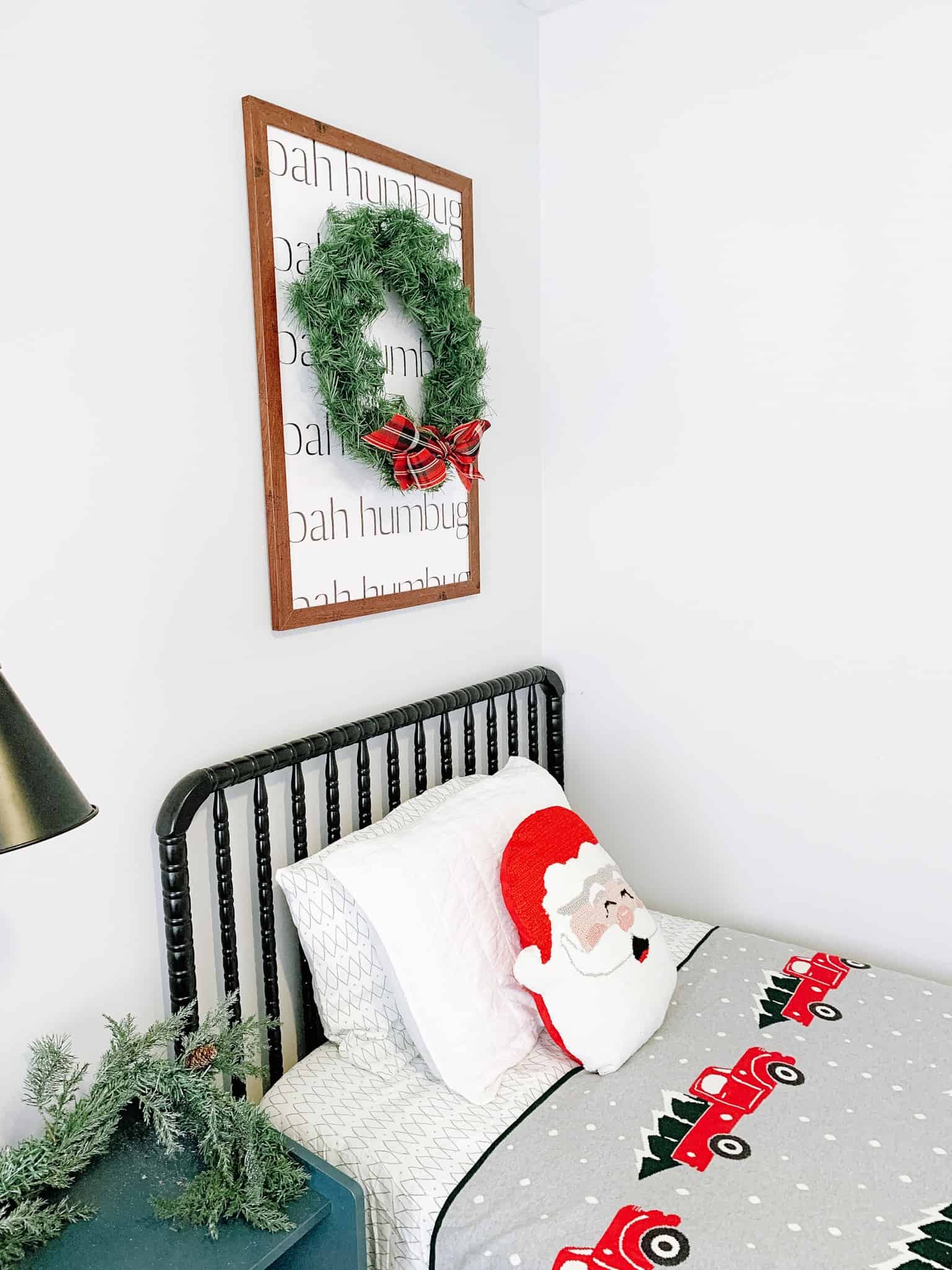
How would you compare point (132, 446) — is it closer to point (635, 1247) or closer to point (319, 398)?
point (319, 398)

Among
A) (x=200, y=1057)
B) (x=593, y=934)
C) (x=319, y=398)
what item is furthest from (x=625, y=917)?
(x=319, y=398)

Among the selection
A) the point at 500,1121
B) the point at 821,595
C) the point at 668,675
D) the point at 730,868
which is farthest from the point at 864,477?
the point at 500,1121

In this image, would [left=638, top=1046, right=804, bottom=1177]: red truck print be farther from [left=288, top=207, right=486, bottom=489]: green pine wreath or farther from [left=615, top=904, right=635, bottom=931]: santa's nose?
[left=288, top=207, right=486, bottom=489]: green pine wreath

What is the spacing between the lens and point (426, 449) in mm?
1888

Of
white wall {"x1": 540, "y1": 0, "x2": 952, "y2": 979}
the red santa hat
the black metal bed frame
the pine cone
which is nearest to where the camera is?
the pine cone

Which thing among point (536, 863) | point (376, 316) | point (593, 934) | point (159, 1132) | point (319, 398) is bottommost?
point (159, 1132)

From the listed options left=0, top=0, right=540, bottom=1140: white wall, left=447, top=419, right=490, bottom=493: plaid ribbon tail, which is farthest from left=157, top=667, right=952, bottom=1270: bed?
left=447, top=419, right=490, bottom=493: plaid ribbon tail

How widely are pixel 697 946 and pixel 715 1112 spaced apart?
1.80 ft

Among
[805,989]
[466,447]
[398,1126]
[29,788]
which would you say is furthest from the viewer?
[466,447]

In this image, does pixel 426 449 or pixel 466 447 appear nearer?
pixel 426 449

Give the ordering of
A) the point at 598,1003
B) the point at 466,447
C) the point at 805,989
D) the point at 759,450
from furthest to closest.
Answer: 1. the point at 759,450
2. the point at 466,447
3. the point at 805,989
4. the point at 598,1003

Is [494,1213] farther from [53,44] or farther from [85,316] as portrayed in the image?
[53,44]

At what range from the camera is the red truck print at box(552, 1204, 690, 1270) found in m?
1.23

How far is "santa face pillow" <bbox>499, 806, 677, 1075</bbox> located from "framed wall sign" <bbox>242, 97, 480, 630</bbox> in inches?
22.6
